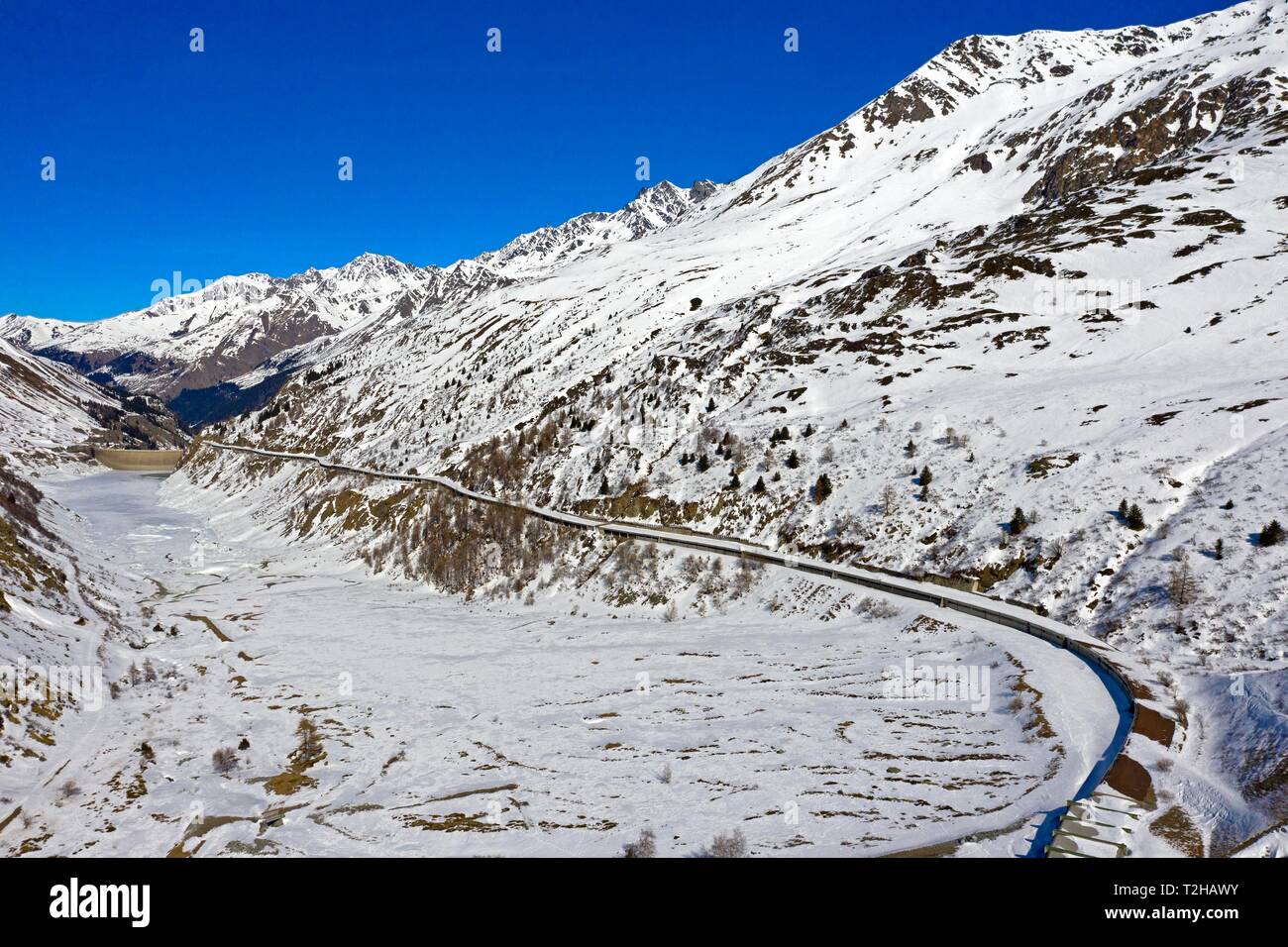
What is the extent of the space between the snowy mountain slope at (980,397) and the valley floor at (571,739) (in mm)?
5114

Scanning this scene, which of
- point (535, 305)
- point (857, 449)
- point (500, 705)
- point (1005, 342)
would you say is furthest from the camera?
point (535, 305)

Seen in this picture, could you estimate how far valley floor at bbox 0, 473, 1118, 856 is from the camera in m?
18.2

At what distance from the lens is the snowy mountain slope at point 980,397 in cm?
3238

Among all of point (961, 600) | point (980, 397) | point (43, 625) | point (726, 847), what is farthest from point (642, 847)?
point (980, 397)

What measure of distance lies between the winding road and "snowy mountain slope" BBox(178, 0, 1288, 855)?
1.55m

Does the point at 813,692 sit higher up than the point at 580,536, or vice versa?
the point at 580,536

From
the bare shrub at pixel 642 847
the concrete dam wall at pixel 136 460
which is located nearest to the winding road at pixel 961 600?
the bare shrub at pixel 642 847

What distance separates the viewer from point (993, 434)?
46000 millimetres

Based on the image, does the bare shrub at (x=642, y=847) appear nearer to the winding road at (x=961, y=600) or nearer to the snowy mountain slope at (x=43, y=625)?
the winding road at (x=961, y=600)

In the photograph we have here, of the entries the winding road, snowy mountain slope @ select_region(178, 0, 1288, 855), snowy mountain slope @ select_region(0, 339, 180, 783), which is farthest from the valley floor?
snowy mountain slope @ select_region(178, 0, 1288, 855)

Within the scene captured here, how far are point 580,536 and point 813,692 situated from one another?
28.5m

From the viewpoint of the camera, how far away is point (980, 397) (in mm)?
52156
